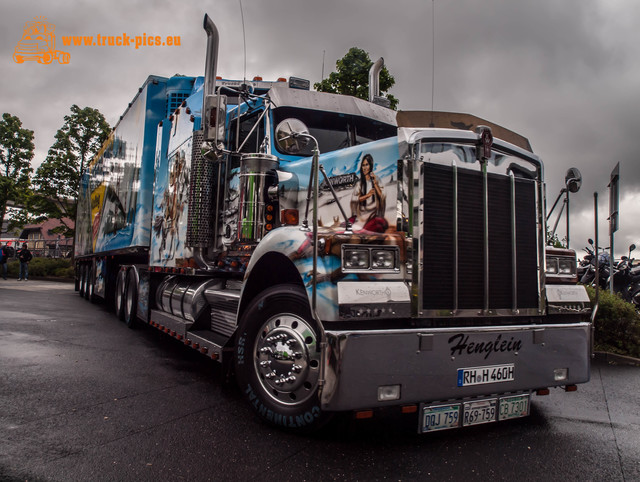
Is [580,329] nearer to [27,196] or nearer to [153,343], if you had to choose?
[153,343]

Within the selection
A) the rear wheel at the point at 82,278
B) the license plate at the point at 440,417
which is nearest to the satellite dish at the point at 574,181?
the license plate at the point at 440,417

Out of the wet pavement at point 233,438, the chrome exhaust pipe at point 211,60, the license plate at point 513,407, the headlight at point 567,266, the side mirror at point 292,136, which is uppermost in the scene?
the chrome exhaust pipe at point 211,60

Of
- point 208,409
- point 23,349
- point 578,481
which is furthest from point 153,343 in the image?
point 578,481

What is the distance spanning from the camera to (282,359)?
12.5ft

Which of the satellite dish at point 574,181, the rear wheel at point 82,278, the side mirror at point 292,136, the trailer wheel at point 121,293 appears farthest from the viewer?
the rear wheel at point 82,278

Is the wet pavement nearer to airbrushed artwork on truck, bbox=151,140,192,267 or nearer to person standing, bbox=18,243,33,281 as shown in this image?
airbrushed artwork on truck, bbox=151,140,192,267

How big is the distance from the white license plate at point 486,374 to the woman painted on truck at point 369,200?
1.20 metres

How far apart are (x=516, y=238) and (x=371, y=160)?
133 cm

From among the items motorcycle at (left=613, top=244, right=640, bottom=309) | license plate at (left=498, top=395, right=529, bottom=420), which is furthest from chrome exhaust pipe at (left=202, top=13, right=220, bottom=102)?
motorcycle at (left=613, top=244, right=640, bottom=309)

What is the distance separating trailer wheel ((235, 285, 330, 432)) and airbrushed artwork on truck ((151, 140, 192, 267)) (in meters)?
2.54

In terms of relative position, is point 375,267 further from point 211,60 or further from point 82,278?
point 82,278

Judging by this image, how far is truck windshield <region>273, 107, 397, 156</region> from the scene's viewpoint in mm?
5547

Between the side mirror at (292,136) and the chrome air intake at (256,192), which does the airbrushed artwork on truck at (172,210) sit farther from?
the side mirror at (292,136)

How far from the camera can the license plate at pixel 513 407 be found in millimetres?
3764
